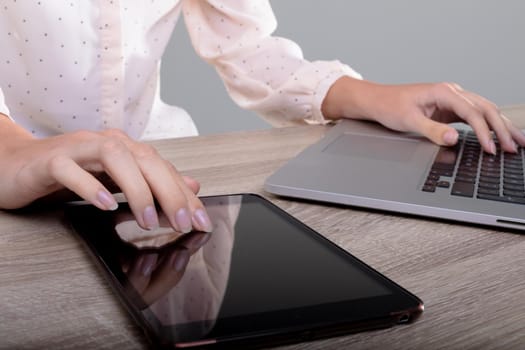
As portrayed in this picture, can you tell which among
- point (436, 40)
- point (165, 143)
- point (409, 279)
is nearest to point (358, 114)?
point (165, 143)

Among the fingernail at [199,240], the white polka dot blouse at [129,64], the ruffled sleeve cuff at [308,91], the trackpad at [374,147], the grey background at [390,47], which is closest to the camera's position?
the fingernail at [199,240]

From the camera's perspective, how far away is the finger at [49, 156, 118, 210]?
500 millimetres

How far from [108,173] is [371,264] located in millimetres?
203

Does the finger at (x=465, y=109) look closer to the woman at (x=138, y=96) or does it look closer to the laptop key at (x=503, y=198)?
the woman at (x=138, y=96)

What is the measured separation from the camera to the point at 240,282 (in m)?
0.40

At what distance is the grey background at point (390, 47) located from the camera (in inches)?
94.7

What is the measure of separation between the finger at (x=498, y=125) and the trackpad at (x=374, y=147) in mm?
84

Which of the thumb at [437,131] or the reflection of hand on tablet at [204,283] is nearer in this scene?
the reflection of hand on tablet at [204,283]

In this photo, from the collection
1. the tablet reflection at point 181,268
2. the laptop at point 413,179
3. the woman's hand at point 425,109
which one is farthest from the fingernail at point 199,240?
the woman's hand at point 425,109

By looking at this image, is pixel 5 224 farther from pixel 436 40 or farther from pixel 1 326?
pixel 436 40

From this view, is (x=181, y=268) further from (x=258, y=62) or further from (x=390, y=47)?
(x=390, y=47)

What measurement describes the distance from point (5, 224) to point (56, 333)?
203 mm

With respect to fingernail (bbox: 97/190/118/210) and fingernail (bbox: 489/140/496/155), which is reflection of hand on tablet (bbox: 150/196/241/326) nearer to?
fingernail (bbox: 97/190/118/210)

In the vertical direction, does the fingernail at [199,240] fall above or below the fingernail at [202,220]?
below
